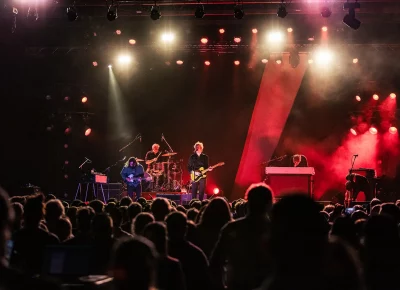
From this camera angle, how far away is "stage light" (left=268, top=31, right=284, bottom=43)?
18.6 metres

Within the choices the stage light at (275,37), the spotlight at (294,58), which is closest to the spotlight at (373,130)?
the spotlight at (294,58)

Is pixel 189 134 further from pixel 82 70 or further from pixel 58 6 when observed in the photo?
pixel 58 6

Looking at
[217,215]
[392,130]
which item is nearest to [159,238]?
[217,215]

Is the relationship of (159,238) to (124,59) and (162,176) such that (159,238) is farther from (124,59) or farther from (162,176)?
(124,59)

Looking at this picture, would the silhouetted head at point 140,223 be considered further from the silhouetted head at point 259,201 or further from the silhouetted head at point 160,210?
the silhouetted head at point 259,201

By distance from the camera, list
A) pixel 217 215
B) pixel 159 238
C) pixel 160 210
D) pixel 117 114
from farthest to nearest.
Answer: pixel 117 114
pixel 160 210
pixel 217 215
pixel 159 238

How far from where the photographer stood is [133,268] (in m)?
2.61

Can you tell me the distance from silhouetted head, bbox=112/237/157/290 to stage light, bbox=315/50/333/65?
56.9ft

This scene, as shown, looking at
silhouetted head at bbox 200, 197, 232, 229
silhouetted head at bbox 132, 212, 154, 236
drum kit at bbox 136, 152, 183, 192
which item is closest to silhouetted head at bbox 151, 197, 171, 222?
silhouetted head at bbox 132, 212, 154, 236

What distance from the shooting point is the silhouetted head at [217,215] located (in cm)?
521

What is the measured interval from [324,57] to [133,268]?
18.0 m

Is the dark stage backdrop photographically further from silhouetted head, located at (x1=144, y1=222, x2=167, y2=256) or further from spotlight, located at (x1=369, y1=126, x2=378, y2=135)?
silhouetted head, located at (x1=144, y1=222, x2=167, y2=256)

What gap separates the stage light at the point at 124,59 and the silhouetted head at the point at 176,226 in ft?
54.4

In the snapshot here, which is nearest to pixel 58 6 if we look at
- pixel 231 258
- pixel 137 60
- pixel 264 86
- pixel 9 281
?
pixel 137 60
